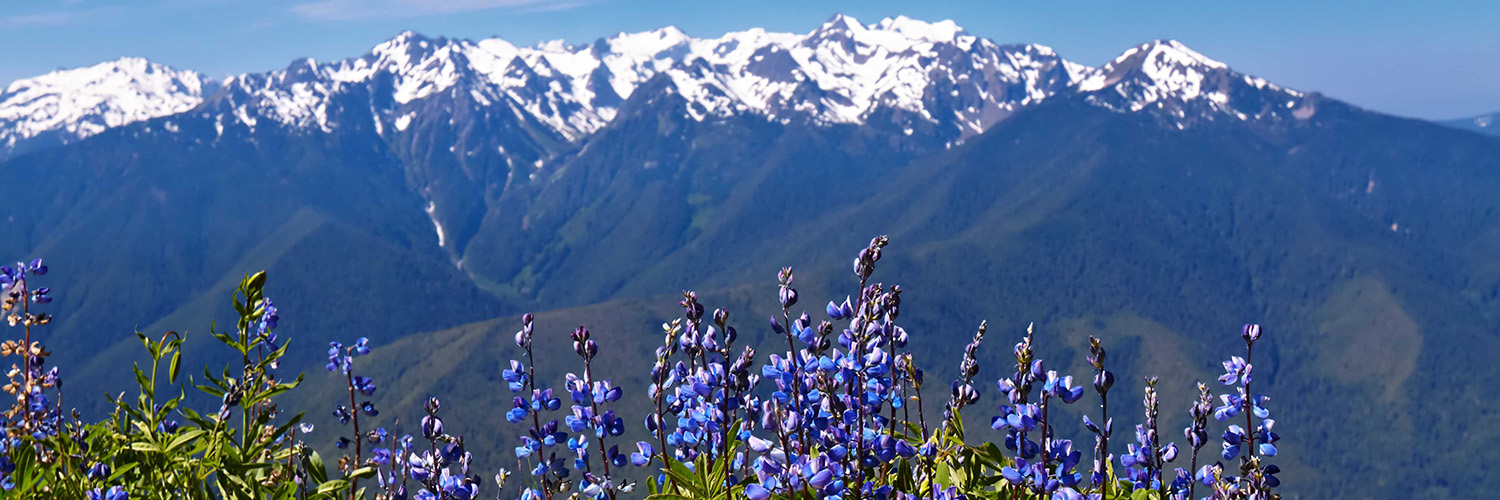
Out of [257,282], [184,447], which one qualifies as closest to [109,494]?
[184,447]

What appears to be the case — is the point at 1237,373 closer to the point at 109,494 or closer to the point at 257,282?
the point at 257,282

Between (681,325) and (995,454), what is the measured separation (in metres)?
1.92

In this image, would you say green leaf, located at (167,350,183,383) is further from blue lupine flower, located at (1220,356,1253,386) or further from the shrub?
blue lupine flower, located at (1220,356,1253,386)

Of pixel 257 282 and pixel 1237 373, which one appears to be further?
pixel 1237 373

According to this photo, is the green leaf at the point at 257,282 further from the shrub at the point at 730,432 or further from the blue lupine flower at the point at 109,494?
the blue lupine flower at the point at 109,494

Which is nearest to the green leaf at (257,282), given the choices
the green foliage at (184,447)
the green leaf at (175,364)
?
the green foliage at (184,447)

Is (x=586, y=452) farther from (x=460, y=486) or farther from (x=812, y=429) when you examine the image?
(x=812, y=429)

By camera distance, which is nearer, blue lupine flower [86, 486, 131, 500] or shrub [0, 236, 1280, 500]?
shrub [0, 236, 1280, 500]

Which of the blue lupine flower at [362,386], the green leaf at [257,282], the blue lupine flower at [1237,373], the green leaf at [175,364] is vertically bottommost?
the blue lupine flower at [362,386]

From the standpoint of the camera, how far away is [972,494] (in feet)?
18.5

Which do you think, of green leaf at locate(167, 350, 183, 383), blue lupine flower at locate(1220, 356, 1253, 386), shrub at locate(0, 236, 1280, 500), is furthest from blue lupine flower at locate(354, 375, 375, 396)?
blue lupine flower at locate(1220, 356, 1253, 386)

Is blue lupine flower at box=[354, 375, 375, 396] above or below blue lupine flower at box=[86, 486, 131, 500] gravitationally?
above

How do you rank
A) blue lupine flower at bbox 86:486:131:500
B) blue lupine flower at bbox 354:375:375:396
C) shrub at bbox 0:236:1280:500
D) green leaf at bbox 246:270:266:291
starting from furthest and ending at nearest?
blue lupine flower at bbox 354:375:375:396, blue lupine flower at bbox 86:486:131:500, shrub at bbox 0:236:1280:500, green leaf at bbox 246:270:266:291

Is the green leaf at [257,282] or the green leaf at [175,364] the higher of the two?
the green leaf at [257,282]
